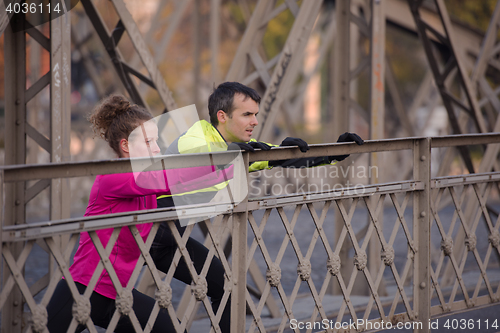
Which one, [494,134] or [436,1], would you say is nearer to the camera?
[494,134]

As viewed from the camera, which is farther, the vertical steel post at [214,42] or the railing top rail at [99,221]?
the vertical steel post at [214,42]

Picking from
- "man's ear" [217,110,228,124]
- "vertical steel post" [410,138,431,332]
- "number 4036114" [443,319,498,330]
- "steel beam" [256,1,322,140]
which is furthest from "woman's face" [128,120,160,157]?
"number 4036114" [443,319,498,330]

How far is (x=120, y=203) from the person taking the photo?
254 centimetres

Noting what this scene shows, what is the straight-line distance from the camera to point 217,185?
2635 mm

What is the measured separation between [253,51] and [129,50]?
21.3 meters

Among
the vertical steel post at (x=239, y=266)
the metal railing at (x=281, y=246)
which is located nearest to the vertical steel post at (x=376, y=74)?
the metal railing at (x=281, y=246)

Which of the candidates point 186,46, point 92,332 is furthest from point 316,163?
point 186,46

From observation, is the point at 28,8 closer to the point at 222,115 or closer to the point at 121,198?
the point at 222,115

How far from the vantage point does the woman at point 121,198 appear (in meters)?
2.39

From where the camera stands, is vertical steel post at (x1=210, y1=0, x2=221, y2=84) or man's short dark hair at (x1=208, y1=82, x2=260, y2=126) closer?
man's short dark hair at (x1=208, y1=82, x2=260, y2=126)

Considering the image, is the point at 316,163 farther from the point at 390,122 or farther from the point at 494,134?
the point at 390,122

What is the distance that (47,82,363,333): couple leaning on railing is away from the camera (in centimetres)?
241

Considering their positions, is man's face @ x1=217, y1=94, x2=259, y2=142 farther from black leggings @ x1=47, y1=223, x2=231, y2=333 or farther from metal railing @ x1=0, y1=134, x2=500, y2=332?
black leggings @ x1=47, y1=223, x2=231, y2=333

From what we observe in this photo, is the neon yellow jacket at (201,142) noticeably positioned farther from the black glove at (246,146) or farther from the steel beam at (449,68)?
the steel beam at (449,68)
